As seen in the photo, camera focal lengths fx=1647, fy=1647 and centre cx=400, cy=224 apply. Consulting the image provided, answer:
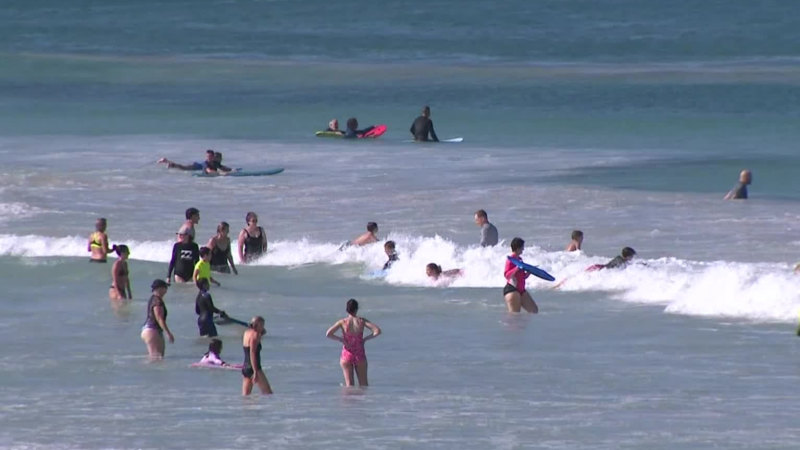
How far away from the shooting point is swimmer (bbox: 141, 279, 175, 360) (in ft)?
63.6

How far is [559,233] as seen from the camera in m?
30.1

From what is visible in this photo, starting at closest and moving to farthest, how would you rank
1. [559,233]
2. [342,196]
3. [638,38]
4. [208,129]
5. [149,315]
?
[149,315] < [559,233] < [342,196] < [208,129] < [638,38]

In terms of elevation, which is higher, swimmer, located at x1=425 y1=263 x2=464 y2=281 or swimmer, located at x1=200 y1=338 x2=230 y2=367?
swimmer, located at x1=425 y1=263 x2=464 y2=281

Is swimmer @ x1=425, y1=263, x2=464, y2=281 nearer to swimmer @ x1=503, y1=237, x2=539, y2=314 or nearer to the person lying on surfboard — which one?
the person lying on surfboard

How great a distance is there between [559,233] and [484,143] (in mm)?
16598

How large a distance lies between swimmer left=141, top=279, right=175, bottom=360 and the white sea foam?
22.3 ft

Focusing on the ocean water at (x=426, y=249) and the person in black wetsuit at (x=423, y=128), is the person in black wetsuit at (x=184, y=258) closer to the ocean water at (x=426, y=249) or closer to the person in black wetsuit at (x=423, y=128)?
the ocean water at (x=426, y=249)

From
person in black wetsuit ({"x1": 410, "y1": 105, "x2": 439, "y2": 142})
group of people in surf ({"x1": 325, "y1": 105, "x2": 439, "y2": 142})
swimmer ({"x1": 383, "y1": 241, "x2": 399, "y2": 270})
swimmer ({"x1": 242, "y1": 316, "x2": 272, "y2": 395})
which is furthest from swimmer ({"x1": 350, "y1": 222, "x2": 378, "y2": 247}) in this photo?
person in black wetsuit ({"x1": 410, "y1": 105, "x2": 439, "y2": 142})

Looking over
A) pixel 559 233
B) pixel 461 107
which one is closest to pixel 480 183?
pixel 559 233

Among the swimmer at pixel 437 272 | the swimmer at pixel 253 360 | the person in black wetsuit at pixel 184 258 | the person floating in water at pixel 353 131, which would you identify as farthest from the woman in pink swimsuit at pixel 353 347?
the person floating in water at pixel 353 131

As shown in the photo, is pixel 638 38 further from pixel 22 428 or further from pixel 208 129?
pixel 22 428

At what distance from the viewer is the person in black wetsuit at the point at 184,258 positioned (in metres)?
24.4

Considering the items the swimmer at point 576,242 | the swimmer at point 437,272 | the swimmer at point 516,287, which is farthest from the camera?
the swimmer at point 576,242

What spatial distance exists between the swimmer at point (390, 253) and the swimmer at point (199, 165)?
12.4m
